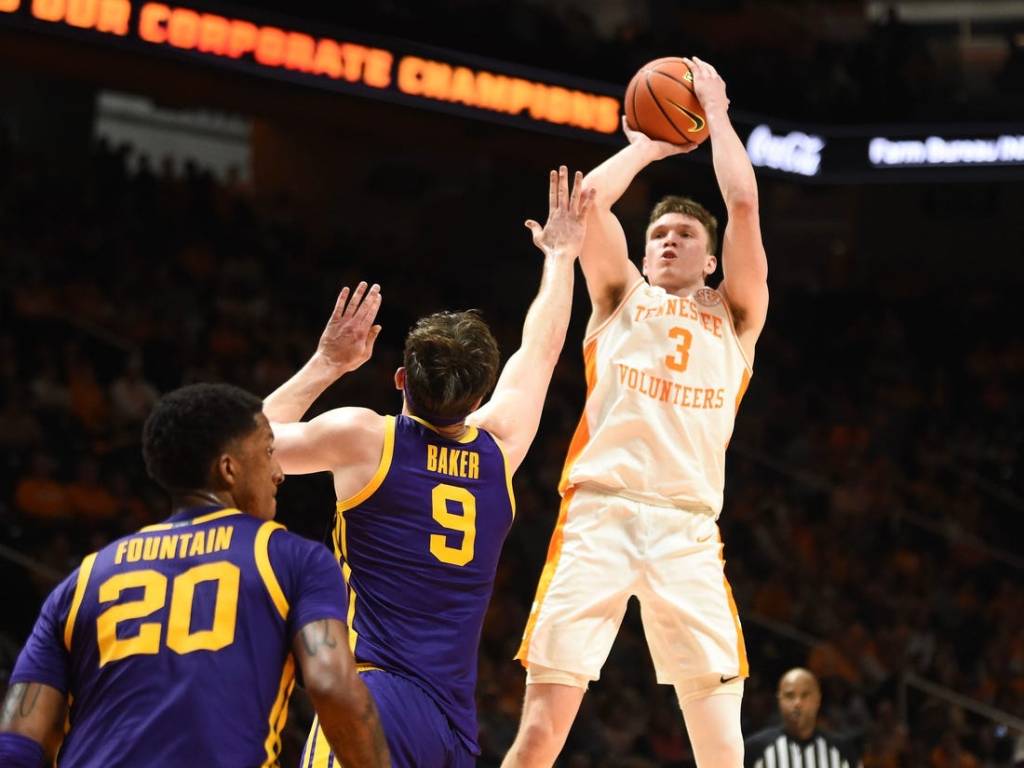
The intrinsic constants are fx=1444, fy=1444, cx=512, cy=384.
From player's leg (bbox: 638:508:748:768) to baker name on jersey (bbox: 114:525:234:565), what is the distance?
2.01 m

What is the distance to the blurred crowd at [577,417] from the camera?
392 inches

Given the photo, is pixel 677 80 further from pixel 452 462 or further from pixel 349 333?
pixel 452 462

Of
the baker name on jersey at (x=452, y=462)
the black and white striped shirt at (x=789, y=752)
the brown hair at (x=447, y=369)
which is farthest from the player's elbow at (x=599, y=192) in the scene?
the black and white striped shirt at (x=789, y=752)

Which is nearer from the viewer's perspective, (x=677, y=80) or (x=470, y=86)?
(x=677, y=80)

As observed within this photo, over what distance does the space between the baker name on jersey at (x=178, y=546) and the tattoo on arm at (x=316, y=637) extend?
239mm

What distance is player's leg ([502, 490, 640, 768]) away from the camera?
14.8ft

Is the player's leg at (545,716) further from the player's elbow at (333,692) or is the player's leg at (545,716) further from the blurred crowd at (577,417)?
the blurred crowd at (577,417)

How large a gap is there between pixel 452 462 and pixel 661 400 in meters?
1.21

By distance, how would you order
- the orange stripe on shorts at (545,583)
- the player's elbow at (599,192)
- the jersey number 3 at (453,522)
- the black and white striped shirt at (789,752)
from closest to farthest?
1. the jersey number 3 at (453,522)
2. the orange stripe on shorts at (545,583)
3. the player's elbow at (599,192)
4. the black and white striped shirt at (789,752)

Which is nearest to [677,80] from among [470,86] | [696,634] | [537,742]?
[696,634]

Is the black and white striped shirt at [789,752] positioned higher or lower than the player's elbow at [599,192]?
lower

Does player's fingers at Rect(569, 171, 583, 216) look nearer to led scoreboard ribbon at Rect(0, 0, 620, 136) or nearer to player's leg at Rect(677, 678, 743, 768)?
player's leg at Rect(677, 678, 743, 768)

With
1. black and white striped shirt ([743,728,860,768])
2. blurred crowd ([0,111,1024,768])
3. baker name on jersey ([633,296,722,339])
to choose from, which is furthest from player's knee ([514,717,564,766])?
blurred crowd ([0,111,1024,768])

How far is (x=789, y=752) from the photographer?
7.39 m
